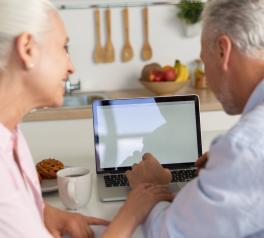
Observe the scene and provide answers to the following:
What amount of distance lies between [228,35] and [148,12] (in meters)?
2.16

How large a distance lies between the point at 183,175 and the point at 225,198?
0.60 metres

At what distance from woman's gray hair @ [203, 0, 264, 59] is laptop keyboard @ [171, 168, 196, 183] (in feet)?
1.84

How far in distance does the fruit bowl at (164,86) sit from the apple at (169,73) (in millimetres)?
53

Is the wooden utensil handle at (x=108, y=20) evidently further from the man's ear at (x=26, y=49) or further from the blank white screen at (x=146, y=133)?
the man's ear at (x=26, y=49)

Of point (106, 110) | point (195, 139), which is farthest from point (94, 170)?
point (195, 139)

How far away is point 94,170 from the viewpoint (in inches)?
64.1

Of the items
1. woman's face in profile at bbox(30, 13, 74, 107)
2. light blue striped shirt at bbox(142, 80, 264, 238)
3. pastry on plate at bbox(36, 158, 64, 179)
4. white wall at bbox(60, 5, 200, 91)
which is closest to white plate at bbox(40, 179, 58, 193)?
pastry on plate at bbox(36, 158, 64, 179)

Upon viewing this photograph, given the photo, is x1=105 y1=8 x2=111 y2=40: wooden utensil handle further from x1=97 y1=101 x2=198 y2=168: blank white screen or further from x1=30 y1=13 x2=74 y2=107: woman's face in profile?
x1=30 y1=13 x2=74 y2=107: woman's face in profile

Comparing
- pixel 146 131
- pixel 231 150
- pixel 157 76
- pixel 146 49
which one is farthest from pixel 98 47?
pixel 231 150

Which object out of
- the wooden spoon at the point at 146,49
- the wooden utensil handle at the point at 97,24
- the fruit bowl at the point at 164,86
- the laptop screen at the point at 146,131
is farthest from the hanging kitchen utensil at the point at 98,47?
the laptop screen at the point at 146,131

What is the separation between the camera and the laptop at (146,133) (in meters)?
1.59

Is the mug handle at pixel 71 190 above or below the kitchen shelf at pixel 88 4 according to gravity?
below

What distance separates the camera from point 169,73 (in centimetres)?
290

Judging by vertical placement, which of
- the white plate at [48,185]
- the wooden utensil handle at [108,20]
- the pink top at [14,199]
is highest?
the wooden utensil handle at [108,20]
